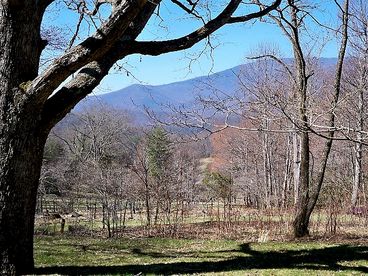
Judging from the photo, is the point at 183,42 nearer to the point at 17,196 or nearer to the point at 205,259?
the point at 17,196

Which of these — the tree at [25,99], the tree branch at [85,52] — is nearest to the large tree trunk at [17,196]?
the tree at [25,99]

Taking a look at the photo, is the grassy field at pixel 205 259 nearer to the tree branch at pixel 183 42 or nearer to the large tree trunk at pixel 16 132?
the large tree trunk at pixel 16 132

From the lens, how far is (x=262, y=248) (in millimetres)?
9695

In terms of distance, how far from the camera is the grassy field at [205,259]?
267 inches

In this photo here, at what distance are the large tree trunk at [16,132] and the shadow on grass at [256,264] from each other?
670mm

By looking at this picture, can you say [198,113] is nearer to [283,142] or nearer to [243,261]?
[243,261]

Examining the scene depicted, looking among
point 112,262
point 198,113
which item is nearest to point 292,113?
point 198,113

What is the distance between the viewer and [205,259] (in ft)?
26.6

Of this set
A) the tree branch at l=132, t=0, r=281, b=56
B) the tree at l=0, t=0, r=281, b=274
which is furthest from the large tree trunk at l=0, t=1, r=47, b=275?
the tree branch at l=132, t=0, r=281, b=56

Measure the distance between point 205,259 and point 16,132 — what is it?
166 inches

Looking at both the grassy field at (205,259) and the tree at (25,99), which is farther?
the grassy field at (205,259)

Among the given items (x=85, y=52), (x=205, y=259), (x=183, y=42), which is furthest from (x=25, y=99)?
(x=205, y=259)

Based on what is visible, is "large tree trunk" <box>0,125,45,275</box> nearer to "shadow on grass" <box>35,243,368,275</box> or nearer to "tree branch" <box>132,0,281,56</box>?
"shadow on grass" <box>35,243,368,275</box>

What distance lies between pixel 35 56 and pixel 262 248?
6.38 m
